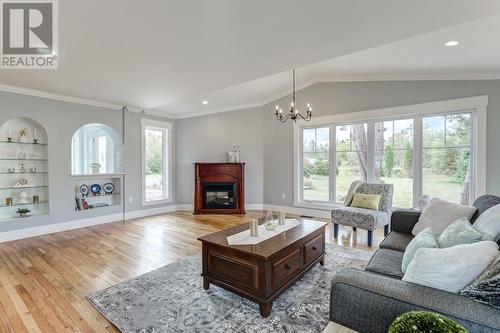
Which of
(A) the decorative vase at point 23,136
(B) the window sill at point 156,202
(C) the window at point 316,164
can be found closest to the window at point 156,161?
(B) the window sill at point 156,202

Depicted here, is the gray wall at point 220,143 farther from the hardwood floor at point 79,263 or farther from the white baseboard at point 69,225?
the hardwood floor at point 79,263

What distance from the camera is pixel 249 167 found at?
21.1 ft

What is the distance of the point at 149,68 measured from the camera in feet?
10.9

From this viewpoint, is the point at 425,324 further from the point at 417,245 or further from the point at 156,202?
the point at 156,202

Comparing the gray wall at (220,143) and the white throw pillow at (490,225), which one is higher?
the gray wall at (220,143)

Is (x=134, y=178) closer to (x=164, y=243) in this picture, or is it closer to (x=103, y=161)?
(x=103, y=161)

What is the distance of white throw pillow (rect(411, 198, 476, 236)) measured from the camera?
228cm

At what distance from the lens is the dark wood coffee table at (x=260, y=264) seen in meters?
1.99

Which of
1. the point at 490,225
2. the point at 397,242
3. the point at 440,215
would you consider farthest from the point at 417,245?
the point at 440,215

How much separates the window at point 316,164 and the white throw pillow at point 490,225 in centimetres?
377

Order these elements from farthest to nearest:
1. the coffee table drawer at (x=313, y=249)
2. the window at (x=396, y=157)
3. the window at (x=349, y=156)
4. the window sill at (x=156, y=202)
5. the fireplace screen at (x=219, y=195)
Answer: the fireplace screen at (x=219, y=195) < the window sill at (x=156, y=202) < the window at (x=349, y=156) < the window at (x=396, y=157) < the coffee table drawer at (x=313, y=249)

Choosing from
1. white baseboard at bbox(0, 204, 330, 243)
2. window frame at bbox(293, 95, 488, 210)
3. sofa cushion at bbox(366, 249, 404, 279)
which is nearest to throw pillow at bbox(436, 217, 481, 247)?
sofa cushion at bbox(366, 249, 404, 279)

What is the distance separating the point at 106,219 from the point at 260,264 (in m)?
4.44

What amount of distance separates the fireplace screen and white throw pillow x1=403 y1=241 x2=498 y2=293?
5.05 metres
